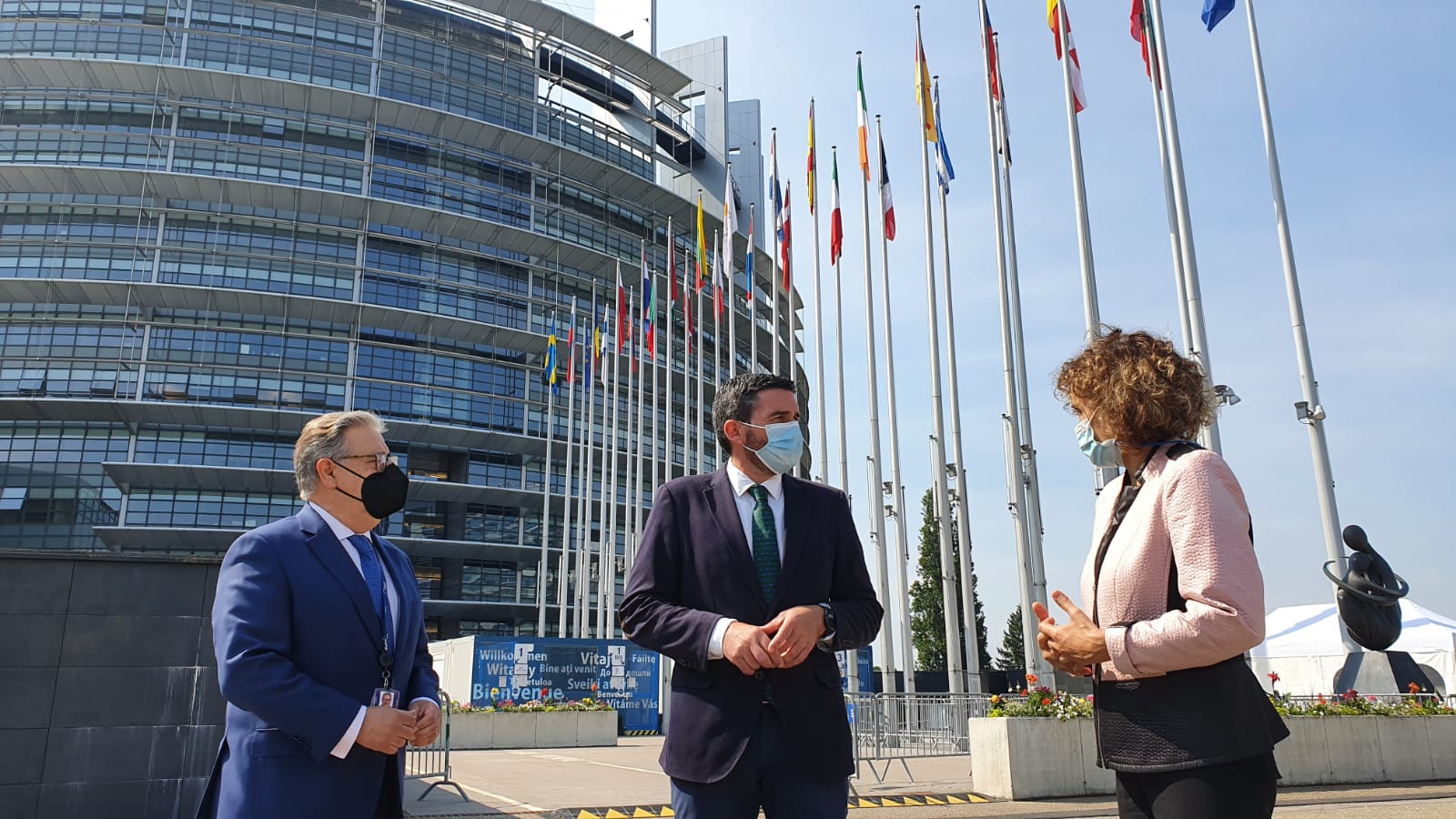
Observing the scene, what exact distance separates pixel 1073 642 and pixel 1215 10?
14964 millimetres

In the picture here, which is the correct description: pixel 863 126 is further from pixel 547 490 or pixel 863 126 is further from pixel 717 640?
pixel 547 490

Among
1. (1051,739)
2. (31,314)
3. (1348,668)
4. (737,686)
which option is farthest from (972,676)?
(31,314)

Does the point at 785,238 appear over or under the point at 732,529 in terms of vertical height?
over

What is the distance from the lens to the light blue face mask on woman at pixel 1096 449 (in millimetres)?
3078

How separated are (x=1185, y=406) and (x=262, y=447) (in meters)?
48.1

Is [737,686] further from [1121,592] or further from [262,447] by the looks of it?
[262,447]

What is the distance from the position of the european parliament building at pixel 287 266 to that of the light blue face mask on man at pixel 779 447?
140 feet

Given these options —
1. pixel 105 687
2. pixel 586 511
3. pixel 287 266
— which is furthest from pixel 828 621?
pixel 287 266

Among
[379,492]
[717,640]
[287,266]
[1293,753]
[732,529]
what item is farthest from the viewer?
[287,266]

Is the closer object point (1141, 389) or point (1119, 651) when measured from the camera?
point (1119, 651)

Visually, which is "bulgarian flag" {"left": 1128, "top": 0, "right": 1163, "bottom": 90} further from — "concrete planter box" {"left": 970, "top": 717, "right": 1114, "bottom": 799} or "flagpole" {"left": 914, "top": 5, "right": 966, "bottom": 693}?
"concrete planter box" {"left": 970, "top": 717, "right": 1114, "bottom": 799}

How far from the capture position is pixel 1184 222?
1451cm

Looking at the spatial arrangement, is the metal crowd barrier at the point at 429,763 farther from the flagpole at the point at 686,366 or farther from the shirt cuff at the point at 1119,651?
the flagpole at the point at 686,366

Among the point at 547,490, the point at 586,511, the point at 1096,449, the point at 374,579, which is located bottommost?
the point at 374,579
